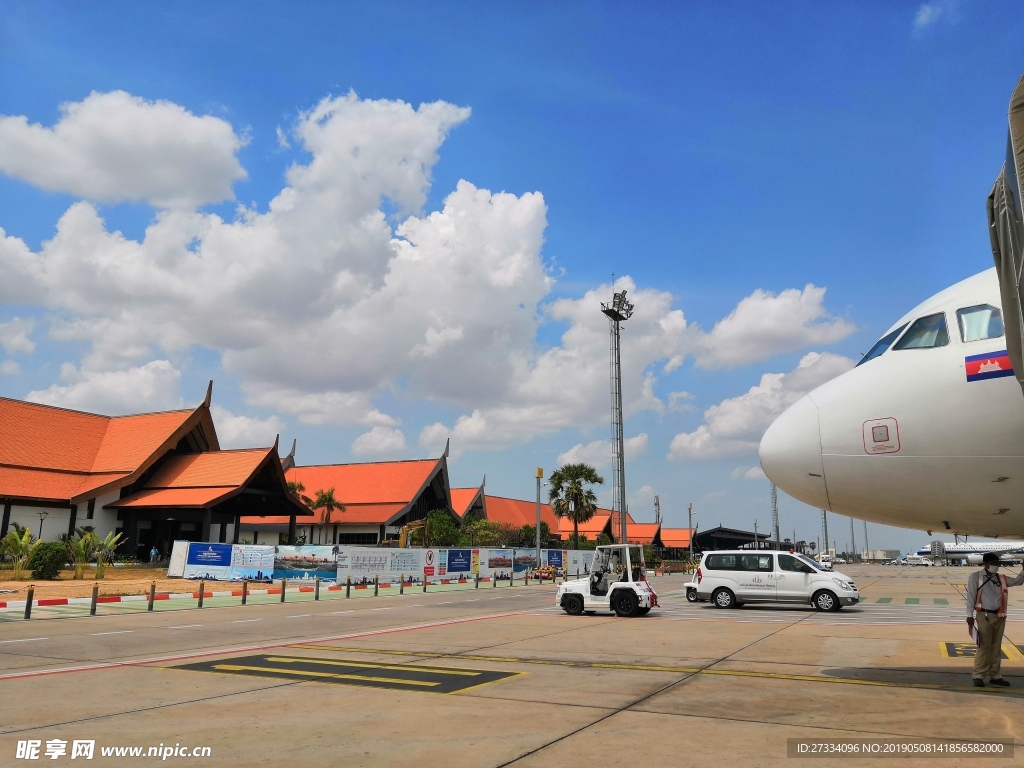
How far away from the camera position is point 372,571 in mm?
37281

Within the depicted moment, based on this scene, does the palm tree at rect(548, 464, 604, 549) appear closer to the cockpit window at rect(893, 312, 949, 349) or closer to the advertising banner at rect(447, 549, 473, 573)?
the advertising banner at rect(447, 549, 473, 573)

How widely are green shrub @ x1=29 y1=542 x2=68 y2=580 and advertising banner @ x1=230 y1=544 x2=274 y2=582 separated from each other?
783 cm

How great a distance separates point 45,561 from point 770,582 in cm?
3203

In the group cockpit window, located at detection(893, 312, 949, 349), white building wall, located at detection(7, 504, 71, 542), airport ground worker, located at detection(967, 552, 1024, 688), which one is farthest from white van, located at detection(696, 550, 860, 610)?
white building wall, located at detection(7, 504, 71, 542)

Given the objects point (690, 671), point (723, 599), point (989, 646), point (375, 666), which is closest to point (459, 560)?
point (723, 599)

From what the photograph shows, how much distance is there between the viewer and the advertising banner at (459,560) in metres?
43.2

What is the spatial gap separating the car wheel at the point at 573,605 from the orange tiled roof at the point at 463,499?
→ 1852 inches

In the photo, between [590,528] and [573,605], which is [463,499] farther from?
[573,605]

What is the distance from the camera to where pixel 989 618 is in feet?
34.1

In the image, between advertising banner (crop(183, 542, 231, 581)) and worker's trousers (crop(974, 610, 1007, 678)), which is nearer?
worker's trousers (crop(974, 610, 1007, 678))

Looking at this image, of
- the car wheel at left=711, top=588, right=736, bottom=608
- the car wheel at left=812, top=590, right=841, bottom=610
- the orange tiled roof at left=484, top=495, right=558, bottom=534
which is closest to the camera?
the car wheel at left=812, top=590, right=841, bottom=610

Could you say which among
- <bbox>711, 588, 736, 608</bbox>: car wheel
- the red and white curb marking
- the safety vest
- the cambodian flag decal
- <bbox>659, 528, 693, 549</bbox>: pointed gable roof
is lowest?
the red and white curb marking

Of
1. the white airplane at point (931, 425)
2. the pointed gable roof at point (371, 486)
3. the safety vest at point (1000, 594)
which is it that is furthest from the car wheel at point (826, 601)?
the pointed gable roof at point (371, 486)

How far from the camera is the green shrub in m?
34.4
